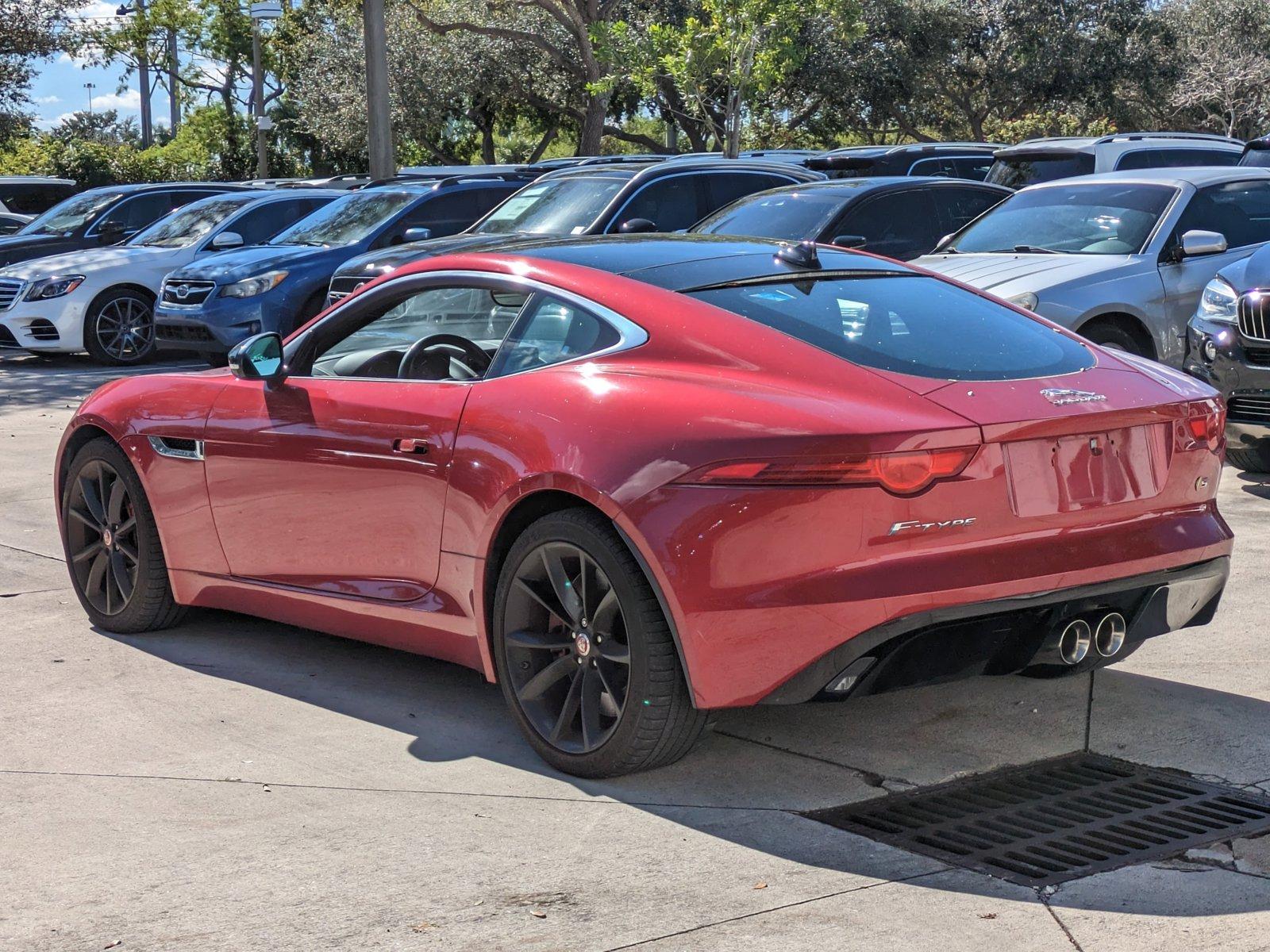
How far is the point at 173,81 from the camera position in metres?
56.4

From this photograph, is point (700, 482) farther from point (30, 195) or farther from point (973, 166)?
point (30, 195)

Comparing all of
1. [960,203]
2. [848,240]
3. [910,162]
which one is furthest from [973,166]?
[848,240]

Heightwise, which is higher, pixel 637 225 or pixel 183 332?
pixel 637 225

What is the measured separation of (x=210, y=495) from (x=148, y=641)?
0.76 meters

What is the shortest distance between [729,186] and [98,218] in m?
8.56

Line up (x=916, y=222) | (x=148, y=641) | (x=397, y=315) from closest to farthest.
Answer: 1. (x=397, y=315)
2. (x=148, y=641)
3. (x=916, y=222)

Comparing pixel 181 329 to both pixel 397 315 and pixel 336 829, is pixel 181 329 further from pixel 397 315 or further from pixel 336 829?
pixel 336 829

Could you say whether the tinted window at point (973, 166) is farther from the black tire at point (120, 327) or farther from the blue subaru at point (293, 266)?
the black tire at point (120, 327)

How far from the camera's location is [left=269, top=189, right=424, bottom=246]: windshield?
14.8m

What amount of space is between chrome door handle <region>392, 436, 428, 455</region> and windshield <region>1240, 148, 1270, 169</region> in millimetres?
12225

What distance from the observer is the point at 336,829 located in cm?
406

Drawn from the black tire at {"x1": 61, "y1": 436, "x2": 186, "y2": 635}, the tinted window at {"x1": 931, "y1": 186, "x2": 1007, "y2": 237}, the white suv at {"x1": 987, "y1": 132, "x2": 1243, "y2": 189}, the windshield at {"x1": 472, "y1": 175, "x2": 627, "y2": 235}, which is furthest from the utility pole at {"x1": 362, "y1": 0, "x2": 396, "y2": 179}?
the black tire at {"x1": 61, "y1": 436, "x2": 186, "y2": 635}

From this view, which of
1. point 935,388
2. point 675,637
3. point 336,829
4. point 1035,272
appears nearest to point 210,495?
point 336,829

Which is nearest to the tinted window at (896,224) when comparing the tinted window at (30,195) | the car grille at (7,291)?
the car grille at (7,291)
